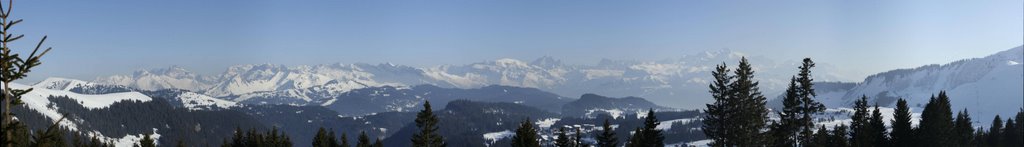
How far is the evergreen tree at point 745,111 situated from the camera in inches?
1892

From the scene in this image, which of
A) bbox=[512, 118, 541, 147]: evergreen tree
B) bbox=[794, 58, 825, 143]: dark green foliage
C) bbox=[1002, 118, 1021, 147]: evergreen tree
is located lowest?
bbox=[512, 118, 541, 147]: evergreen tree

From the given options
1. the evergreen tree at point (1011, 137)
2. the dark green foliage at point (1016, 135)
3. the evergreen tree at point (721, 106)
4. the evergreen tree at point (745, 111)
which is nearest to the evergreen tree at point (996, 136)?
the evergreen tree at point (1011, 137)

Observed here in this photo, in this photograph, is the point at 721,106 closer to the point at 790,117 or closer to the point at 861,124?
the point at 790,117

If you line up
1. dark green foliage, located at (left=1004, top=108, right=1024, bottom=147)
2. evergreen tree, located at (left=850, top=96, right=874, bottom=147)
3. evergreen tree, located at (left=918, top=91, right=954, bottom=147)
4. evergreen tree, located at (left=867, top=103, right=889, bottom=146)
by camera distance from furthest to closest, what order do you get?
1. dark green foliage, located at (left=1004, top=108, right=1024, bottom=147)
2. evergreen tree, located at (left=867, top=103, right=889, bottom=146)
3. evergreen tree, located at (left=918, top=91, right=954, bottom=147)
4. evergreen tree, located at (left=850, top=96, right=874, bottom=147)

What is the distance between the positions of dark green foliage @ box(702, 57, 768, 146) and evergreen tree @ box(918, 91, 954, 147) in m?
23.8

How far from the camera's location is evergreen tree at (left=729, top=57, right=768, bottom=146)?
48.1m

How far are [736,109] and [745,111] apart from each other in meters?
0.84

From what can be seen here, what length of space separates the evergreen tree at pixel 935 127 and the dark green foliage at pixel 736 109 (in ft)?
78.2

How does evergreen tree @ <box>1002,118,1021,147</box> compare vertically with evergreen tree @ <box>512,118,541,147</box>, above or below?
above

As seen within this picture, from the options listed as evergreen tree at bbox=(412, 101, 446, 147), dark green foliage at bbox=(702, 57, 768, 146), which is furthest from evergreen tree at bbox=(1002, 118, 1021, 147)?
evergreen tree at bbox=(412, 101, 446, 147)

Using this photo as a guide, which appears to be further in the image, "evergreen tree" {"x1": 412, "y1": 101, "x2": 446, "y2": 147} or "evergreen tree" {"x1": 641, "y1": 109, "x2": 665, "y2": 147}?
"evergreen tree" {"x1": 641, "y1": 109, "x2": 665, "y2": 147}

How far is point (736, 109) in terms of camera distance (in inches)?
1901

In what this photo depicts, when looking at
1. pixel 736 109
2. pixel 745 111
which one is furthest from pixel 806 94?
pixel 736 109

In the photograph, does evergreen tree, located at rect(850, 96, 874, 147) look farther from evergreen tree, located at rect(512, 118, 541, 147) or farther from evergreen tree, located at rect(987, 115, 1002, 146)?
evergreen tree, located at rect(987, 115, 1002, 146)
